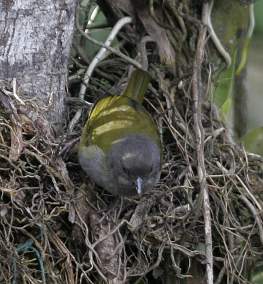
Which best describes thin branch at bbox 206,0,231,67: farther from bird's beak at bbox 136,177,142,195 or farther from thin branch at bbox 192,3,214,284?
bird's beak at bbox 136,177,142,195

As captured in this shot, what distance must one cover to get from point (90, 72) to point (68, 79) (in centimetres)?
9

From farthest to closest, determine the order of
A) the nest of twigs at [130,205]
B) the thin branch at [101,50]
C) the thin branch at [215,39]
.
→ 1. the thin branch at [215,39]
2. the thin branch at [101,50]
3. the nest of twigs at [130,205]

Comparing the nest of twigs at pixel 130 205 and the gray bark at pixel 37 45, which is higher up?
the gray bark at pixel 37 45

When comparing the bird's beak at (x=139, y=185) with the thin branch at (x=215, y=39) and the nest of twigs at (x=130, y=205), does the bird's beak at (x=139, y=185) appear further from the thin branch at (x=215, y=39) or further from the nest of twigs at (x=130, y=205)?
the thin branch at (x=215, y=39)

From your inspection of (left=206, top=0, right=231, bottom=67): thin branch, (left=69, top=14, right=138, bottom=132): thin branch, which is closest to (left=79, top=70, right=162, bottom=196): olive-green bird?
(left=69, top=14, right=138, bottom=132): thin branch

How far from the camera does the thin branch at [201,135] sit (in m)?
3.06

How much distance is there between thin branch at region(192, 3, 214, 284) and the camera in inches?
121

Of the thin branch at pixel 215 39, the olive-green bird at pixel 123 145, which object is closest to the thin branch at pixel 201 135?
the thin branch at pixel 215 39

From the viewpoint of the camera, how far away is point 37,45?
3.01 metres

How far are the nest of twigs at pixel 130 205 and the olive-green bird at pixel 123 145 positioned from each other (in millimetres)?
53

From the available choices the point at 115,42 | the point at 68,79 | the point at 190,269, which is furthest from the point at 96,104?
the point at 190,269

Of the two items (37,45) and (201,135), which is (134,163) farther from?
(37,45)

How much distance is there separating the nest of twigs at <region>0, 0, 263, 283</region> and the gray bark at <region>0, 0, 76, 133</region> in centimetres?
7

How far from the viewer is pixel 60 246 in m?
2.92
